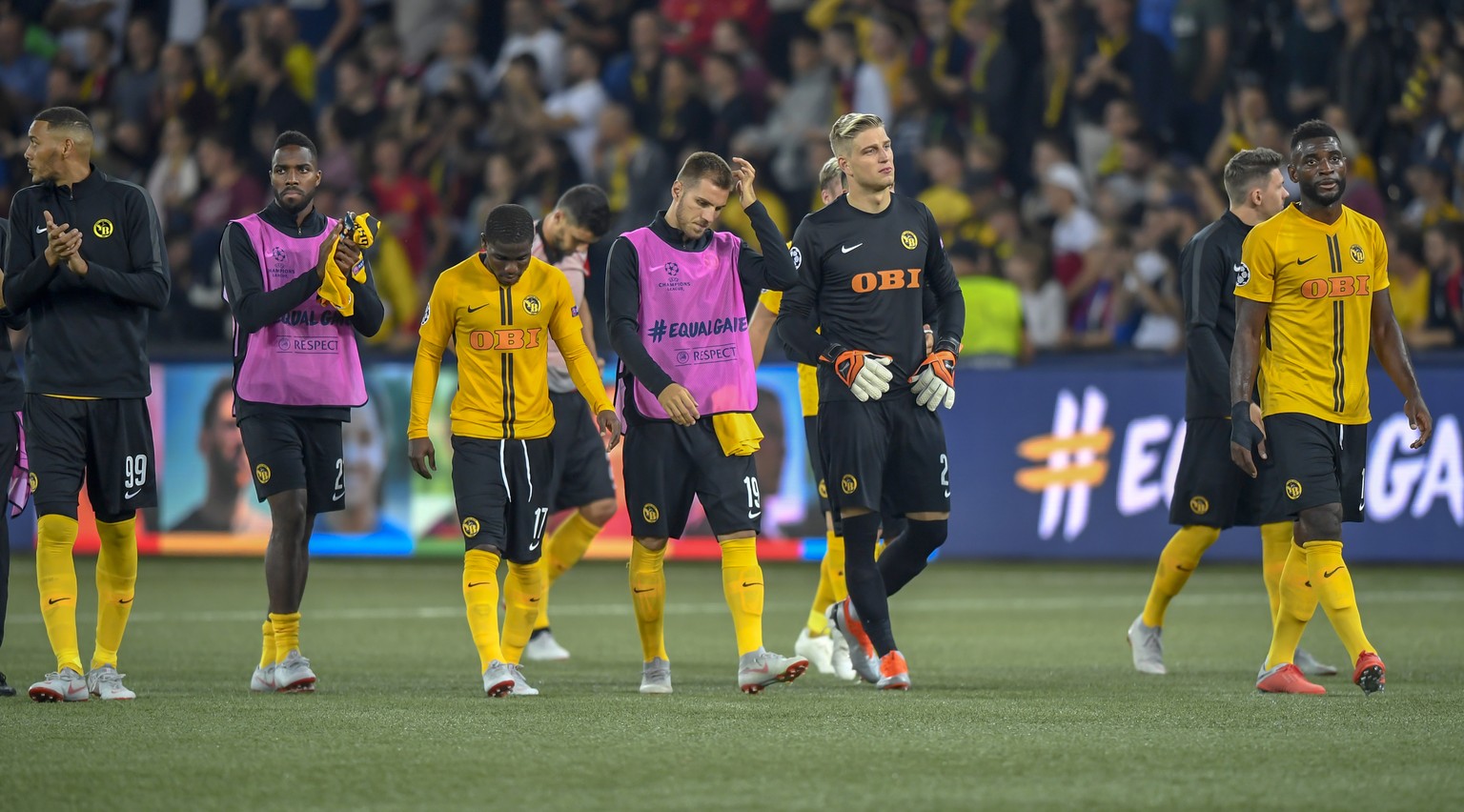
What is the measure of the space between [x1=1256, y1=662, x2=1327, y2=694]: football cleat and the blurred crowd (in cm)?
757

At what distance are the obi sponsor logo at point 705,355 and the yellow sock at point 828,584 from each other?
1.58 metres

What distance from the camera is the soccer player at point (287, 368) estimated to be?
8359 mm

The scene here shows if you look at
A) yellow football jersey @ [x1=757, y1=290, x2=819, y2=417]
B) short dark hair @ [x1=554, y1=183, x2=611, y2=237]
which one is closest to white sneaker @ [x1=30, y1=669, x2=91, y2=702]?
short dark hair @ [x1=554, y1=183, x2=611, y2=237]

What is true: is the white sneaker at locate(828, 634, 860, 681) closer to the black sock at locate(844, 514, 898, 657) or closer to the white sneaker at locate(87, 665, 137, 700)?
the black sock at locate(844, 514, 898, 657)

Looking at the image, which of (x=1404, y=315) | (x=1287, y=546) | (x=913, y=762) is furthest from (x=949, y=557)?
(x=913, y=762)

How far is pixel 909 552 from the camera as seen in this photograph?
27.9ft

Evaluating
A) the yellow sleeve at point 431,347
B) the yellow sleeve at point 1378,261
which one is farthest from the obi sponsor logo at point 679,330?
the yellow sleeve at point 1378,261

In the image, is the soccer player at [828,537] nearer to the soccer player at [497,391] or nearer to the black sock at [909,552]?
the black sock at [909,552]

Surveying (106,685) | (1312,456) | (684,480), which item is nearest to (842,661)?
(684,480)

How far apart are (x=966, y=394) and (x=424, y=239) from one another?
6384 mm

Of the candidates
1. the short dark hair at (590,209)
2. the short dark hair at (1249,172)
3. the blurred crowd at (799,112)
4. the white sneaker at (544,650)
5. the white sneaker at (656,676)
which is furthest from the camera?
the blurred crowd at (799,112)

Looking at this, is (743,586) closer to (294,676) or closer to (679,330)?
(679,330)

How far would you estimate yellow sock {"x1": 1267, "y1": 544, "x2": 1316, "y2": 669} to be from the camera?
812 cm

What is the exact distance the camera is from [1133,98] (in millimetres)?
17516
